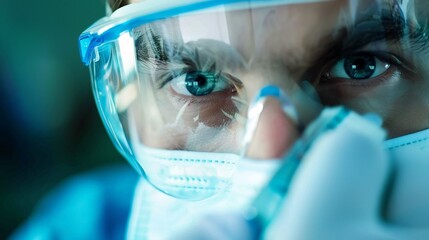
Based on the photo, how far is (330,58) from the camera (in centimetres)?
75

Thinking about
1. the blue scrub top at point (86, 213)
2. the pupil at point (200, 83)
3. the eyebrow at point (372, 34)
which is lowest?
the blue scrub top at point (86, 213)

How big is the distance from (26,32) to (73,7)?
16 cm

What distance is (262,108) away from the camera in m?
0.67

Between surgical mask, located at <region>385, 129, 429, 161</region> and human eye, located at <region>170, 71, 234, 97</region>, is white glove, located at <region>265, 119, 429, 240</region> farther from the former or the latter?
human eye, located at <region>170, 71, 234, 97</region>

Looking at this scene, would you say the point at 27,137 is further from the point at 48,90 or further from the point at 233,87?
the point at 233,87

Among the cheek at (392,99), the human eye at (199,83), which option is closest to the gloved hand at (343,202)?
the cheek at (392,99)

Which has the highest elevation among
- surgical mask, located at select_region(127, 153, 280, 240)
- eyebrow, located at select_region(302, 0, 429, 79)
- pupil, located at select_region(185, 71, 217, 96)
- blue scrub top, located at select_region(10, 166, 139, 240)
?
eyebrow, located at select_region(302, 0, 429, 79)

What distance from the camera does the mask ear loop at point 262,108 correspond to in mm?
654

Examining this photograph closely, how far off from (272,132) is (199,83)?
263 mm

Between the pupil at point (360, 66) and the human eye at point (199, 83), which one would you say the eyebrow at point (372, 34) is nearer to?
the pupil at point (360, 66)

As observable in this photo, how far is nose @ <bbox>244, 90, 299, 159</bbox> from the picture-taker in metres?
0.61

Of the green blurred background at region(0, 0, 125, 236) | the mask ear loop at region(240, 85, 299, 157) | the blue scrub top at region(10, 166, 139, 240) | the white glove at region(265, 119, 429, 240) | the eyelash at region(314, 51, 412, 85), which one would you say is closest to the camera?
the white glove at region(265, 119, 429, 240)

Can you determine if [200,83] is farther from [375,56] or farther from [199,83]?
[375,56]

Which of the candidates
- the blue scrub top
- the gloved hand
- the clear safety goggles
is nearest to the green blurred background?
the blue scrub top
